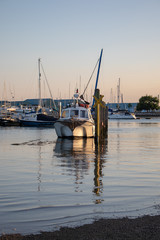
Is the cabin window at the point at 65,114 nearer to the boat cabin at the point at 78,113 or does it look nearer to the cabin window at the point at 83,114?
the boat cabin at the point at 78,113

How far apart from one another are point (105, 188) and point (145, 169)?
5355 mm

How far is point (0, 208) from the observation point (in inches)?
384

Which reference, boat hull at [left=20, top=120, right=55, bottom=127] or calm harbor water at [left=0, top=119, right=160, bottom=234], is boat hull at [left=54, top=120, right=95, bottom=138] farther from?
boat hull at [left=20, top=120, right=55, bottom=127]

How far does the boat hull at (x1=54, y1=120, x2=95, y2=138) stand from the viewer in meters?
36.7

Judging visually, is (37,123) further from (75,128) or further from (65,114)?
(75,128)

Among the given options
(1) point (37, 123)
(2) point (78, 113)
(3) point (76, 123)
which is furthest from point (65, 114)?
(1) point (37, 123)

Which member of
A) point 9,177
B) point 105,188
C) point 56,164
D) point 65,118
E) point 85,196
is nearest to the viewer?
point 85,196

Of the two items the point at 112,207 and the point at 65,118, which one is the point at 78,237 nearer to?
the point at 112,207

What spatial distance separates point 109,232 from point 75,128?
98.1 feet

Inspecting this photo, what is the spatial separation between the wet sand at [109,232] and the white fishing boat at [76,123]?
93.2ft

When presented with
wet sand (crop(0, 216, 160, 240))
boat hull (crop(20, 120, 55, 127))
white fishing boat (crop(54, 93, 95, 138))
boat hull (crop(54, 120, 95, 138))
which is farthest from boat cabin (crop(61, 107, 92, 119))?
boat hull (crop(20, 120, 55, 127))

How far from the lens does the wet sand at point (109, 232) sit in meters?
6.97

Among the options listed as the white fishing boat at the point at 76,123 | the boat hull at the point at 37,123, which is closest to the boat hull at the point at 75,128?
the white fishing boat at the point at 76,123

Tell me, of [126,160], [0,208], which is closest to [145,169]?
[126,160]
